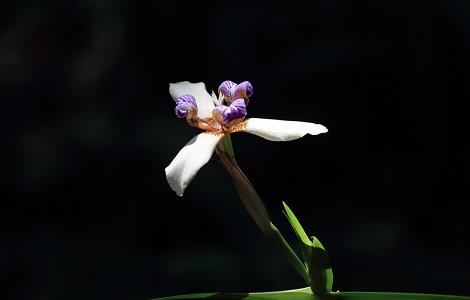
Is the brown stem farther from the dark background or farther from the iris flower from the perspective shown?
the dark background

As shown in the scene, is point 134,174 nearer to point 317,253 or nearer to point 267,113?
point 267,113

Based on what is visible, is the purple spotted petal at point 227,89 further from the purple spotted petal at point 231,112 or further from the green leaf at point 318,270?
the green leaf at point 318,270

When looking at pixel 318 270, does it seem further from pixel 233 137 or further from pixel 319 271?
pixel 233 137

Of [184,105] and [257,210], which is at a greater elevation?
[184,105]

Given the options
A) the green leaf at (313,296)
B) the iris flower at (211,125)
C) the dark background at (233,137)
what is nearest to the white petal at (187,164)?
the iris flower at (211,125)

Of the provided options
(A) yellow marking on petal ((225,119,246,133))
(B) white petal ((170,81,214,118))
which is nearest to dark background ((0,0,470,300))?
(B) white petal ((170,81,214,118))

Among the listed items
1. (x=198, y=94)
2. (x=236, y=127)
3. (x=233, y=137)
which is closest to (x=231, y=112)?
(x=236, y=127)
